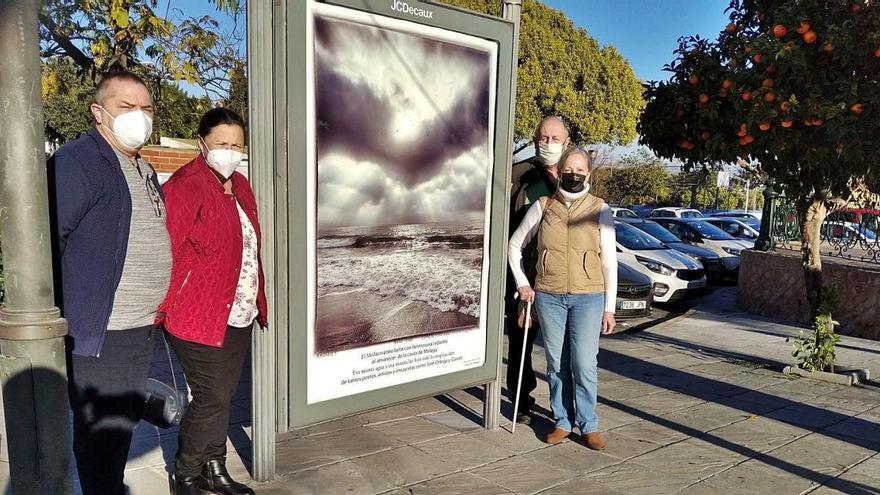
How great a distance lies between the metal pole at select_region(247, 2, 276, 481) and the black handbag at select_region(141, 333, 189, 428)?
381 millimetres

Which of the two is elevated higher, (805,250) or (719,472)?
(805,250)

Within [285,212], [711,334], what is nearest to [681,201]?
[711,334]

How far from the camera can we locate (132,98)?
8.93 ft

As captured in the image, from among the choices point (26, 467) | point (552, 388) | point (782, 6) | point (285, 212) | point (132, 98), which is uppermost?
point (782, 6)

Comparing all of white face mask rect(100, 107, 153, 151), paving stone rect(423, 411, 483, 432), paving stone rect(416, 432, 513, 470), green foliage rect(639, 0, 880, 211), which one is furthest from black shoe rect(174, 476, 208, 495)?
green foliage rect(639, 0, 880, 211)

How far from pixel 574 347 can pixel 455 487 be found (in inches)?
47.3

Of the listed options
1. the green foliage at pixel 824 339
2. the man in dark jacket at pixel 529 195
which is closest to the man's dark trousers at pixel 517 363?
the man in dark jacket at pixel 529 195

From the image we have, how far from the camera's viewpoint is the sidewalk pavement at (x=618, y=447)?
377cm

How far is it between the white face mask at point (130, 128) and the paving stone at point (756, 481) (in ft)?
10.9

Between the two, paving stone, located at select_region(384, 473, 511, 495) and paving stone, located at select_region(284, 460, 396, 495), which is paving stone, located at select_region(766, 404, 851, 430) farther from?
paving stone, located at select_region(284, 460, 396, 495)

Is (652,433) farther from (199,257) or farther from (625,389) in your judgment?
(199,257)

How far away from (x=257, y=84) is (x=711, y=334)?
7.42 meters

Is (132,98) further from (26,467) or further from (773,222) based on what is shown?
(773,222)

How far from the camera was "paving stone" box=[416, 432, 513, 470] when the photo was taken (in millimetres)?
4086
